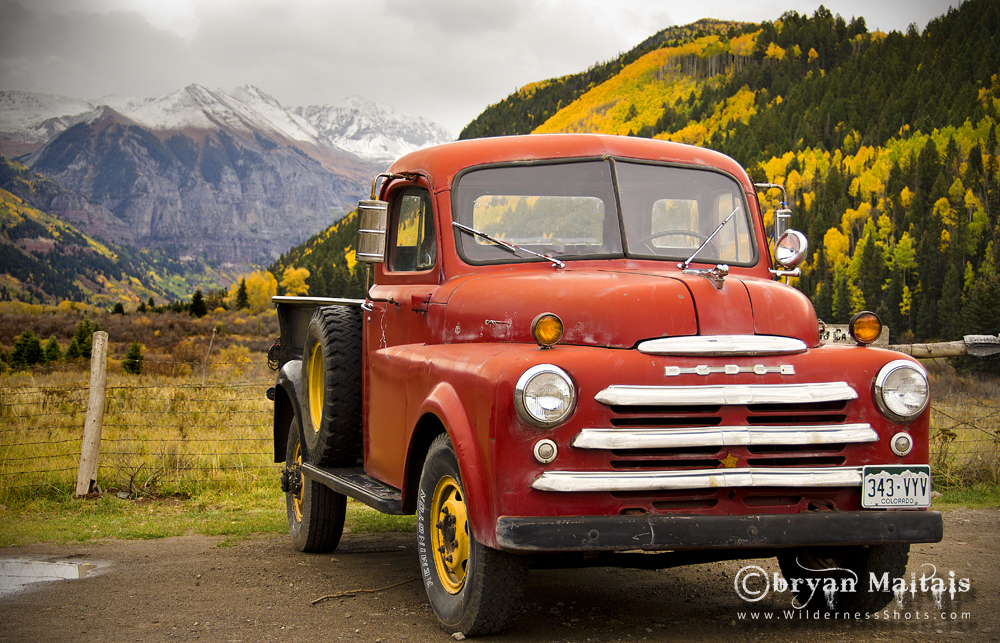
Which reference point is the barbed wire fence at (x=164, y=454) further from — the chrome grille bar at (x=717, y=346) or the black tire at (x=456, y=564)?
the chrome grille bar at (x=717, y=346)

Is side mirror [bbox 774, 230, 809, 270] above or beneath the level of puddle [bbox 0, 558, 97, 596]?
above

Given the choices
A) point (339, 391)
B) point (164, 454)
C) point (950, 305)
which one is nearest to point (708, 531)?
point (339, 391)

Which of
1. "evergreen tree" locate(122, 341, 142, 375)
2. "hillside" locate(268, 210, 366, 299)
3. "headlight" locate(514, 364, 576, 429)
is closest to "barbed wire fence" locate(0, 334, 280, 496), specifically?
"headlight" locate(514, 364, 576, 429)

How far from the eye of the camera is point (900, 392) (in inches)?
156

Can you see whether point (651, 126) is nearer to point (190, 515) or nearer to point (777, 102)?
point (777, 102)

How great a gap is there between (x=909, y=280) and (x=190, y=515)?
93.6 meters

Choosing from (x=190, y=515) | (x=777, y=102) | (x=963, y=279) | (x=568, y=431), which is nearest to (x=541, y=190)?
(x=568, y=431)

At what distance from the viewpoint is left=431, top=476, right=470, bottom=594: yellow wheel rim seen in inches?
163

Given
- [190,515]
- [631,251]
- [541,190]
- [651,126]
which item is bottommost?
[190,515]

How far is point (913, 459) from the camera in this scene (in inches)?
156

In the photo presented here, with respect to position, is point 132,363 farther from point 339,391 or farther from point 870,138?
point 870,138

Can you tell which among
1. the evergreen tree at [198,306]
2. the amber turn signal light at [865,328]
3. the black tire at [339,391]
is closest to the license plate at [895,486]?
the amber turn signal light at [865,328]

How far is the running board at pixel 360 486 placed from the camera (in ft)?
15.8

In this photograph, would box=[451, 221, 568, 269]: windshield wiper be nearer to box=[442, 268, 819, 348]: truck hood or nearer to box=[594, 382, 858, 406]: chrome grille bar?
box=[442, 268, 819, 348]: truck hood
